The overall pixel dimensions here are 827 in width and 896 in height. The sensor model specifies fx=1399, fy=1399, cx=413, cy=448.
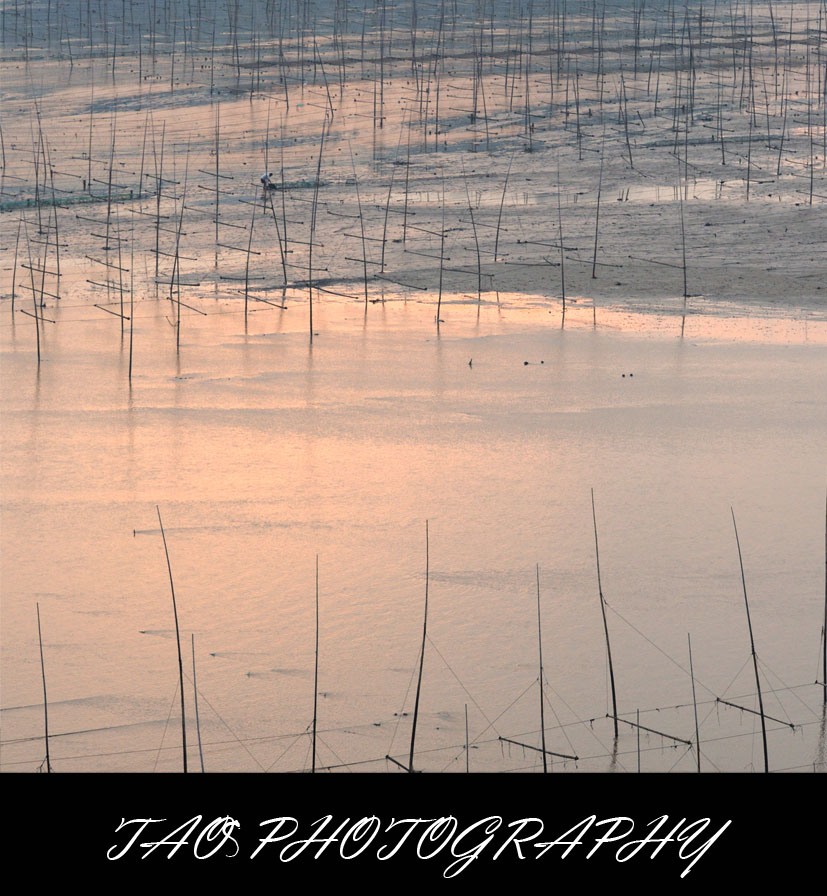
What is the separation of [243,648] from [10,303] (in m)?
4.92

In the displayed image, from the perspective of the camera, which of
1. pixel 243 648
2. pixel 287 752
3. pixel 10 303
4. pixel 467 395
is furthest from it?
pixel 10 303

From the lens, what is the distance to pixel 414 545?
4438mm

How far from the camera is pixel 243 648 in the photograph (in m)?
3.70

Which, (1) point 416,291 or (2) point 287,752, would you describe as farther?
(1) point 416,291

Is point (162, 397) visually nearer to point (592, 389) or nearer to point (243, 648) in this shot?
point (592, 389)

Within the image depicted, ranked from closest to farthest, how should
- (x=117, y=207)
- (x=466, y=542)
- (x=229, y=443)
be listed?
(x=466, y=542)
(x=229, y=443)
(x=117, y=207)

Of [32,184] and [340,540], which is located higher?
[32,184]

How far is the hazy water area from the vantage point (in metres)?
3.30

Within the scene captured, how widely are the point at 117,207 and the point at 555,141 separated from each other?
3.85 metres

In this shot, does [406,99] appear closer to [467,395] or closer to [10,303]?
[10,303]

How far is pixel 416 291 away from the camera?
836 centimetres

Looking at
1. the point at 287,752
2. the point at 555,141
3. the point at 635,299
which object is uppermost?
the point at 555,141

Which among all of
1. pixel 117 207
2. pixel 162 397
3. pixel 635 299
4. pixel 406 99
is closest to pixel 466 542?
pixel 162 397

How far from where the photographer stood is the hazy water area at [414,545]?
3303mm
